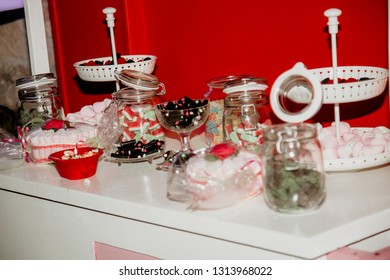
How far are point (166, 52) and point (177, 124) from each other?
2.00 ft

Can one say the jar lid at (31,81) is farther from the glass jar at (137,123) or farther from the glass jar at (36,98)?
the glass jar at (137,123)

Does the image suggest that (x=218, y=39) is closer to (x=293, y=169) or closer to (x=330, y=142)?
(x=330, y=142)

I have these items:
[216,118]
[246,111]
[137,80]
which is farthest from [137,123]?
[246,111]

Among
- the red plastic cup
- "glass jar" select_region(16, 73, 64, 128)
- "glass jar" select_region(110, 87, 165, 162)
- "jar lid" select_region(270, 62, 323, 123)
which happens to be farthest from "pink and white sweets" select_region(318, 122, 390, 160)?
"glass jar" select_region(16, 73, 64, 128)

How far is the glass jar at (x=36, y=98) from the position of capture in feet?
6.39

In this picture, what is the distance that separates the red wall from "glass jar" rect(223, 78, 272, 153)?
22 centimetres

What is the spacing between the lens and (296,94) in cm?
136

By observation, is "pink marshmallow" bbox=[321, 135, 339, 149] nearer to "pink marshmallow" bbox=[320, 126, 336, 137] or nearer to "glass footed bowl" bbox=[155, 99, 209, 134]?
"pink marshmallow" bbox=[320, 126, 336, 137]

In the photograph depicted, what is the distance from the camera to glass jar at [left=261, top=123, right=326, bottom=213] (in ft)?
3.85

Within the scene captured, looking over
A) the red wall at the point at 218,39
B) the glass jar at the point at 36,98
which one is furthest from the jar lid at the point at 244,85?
the glass jar at the point at 36,98

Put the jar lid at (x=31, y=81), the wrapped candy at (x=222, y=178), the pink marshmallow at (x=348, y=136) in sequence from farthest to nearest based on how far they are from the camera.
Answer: the jar lid at (x=31, y=81)
the pink marshmallow at (x=348, y=136)
the wrapped candy at (x=222, y=178)

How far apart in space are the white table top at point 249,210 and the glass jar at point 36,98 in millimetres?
348
